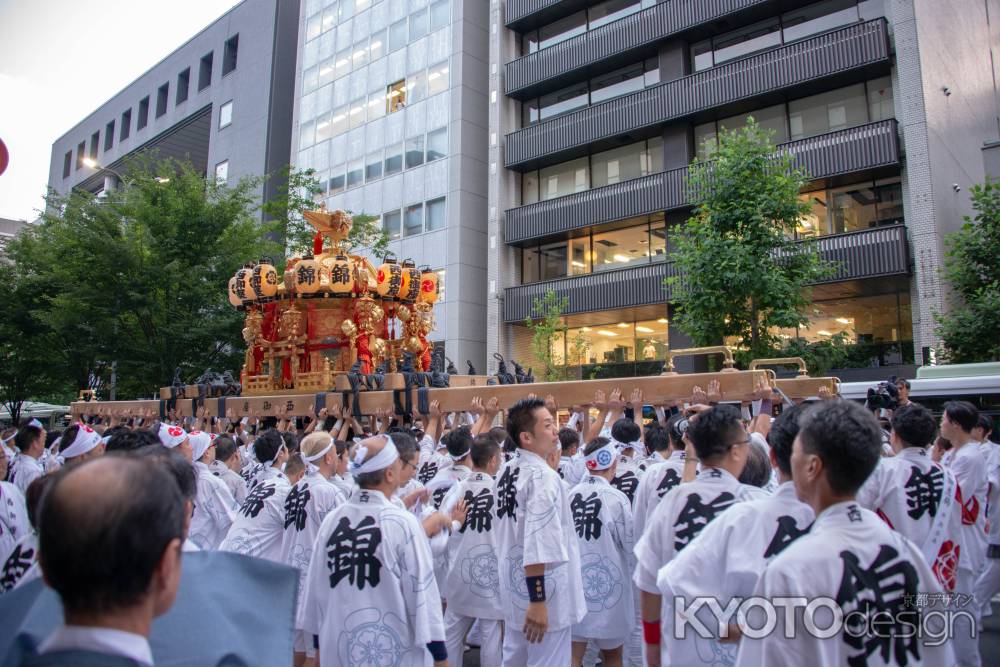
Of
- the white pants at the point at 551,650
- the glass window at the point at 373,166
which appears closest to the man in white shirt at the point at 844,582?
the white pants at the point at 551,650

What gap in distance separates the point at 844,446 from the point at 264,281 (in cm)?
1033

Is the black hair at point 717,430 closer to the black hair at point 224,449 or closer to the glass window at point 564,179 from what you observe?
the black hair at point 224,449

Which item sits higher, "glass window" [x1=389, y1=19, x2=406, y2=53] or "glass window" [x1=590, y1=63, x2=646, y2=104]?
"glass window" [x1=389, y1=19, x2=406, y2=53]

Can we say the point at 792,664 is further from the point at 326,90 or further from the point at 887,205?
the point at 326,90

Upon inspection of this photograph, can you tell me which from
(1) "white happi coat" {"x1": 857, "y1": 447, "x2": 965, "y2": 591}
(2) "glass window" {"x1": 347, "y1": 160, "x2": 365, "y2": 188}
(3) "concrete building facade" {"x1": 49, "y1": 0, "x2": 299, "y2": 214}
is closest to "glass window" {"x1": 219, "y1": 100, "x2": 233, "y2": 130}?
(3) "concrete building facade" {"x1": 49, "y1": 0, "x2": 299, "y2": 214}

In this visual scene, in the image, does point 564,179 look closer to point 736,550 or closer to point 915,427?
point 915,427

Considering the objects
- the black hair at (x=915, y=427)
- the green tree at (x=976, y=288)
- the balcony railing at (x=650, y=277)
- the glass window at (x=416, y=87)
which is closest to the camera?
the black hair at (x=915, y=427)

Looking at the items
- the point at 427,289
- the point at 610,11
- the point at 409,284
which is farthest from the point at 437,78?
the point at 409,284

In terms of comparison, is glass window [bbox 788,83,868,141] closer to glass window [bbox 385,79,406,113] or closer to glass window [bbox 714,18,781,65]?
glass window [bbox 714,18,781,65]

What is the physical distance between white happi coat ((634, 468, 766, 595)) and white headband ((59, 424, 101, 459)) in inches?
181

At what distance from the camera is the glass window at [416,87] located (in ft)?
88.3

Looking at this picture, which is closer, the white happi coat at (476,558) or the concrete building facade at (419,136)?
the white happi coat at (476,558)

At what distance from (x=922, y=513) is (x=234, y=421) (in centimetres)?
979

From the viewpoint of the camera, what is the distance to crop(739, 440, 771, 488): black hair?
3658 mm
